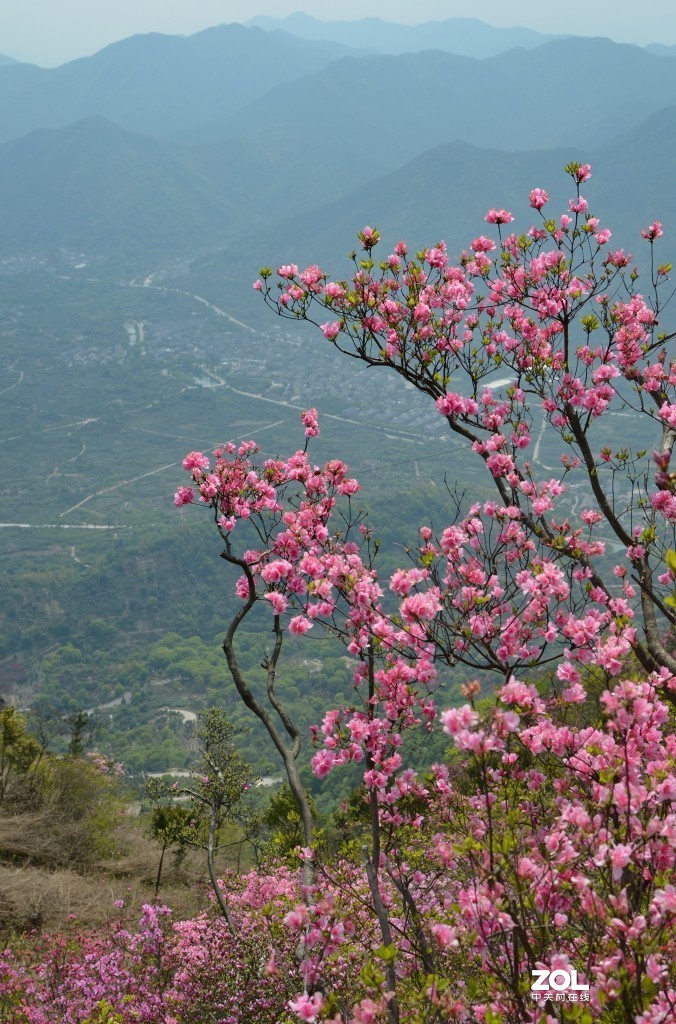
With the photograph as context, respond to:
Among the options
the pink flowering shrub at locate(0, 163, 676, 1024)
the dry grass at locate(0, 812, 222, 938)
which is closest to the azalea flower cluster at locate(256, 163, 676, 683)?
the pink flowering shrub at locate(0, 163, 676, 1024)

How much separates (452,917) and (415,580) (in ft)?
5.64

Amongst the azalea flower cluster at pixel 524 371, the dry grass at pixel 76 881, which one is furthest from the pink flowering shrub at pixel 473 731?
the dry grass at pixel 76 881

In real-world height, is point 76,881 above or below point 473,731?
below

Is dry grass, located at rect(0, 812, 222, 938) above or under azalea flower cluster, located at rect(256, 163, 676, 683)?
under

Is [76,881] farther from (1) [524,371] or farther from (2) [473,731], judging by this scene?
(2) [473,731]

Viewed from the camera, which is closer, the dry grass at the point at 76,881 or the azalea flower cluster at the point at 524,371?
the azalea flower cluster at the point at 524,371

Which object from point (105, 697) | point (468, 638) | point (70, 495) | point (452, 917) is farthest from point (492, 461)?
point (70, 495)

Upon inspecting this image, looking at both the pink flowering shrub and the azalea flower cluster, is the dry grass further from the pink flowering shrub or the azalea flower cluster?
the azalea flower cluster

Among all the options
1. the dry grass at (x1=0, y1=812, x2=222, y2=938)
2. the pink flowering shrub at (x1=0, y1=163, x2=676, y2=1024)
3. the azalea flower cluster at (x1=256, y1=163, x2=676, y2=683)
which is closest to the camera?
the pink flowering shrub at (x1=0, y1=163, x2=676, y2=1024)

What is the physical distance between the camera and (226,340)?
532 ft

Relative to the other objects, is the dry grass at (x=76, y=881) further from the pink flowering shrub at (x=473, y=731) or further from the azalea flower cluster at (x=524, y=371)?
the azalea flower cluster at (x=524, y=371)

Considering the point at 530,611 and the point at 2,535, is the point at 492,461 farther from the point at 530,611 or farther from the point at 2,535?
the point at 2,535

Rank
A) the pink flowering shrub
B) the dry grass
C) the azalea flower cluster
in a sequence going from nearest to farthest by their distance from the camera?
the pink flowering shrub, the azalea flower cluster, the dry grass

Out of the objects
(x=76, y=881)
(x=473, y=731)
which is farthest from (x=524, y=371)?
(x=76, y=881)
